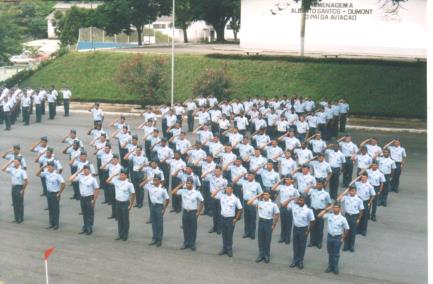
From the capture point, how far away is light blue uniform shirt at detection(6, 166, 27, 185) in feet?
54.0

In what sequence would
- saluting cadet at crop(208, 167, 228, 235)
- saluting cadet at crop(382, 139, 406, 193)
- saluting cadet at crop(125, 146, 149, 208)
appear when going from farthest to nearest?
saluting cadet at crop(382, 139, 406, 193), saluting cadet at crop(125, 146, 149, 208), saluting cadet at crop(208, 167, 228, 235)

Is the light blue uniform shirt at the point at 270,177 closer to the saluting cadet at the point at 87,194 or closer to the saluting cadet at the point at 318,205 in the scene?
the saluting cadet at the point at 318,205

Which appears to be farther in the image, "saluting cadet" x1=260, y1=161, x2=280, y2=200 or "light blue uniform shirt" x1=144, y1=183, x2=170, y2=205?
"saluting cadet" x1=260, y1=161, x2=280, y2=200

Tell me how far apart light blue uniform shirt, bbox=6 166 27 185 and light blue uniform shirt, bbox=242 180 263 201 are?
16.8 ft

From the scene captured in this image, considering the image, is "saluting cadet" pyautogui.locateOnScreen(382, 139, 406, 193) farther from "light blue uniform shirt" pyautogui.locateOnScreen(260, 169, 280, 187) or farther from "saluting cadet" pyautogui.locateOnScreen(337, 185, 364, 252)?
"saluting cadet" pyautogui.locateOnScreen(337, 185, 364, 252)

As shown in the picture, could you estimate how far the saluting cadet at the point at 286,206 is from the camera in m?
15.1

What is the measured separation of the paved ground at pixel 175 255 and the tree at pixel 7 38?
31.1m

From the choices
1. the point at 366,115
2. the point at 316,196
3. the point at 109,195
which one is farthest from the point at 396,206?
the point at 366,115

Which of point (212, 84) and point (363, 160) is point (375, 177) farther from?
point (212, 84)

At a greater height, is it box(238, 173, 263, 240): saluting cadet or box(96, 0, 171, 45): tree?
box(96, 0, 171, 45): tree

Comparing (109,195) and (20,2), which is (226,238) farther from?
(20,2)

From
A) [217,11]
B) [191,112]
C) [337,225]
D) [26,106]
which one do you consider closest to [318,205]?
[337,225]

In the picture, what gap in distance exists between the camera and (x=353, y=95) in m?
34.7

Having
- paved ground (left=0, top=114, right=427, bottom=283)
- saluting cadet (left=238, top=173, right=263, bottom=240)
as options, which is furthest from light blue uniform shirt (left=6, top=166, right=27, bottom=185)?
saluting cadet (left=238, top=173, right=263, bottom=240)
